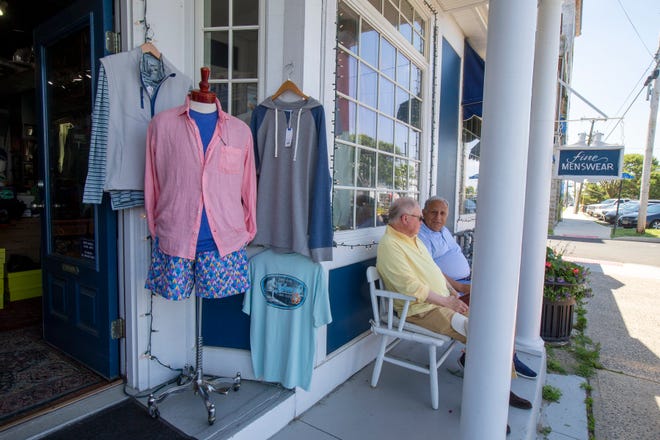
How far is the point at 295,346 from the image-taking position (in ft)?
6.49

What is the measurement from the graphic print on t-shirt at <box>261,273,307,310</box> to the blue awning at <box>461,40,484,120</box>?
3589mm

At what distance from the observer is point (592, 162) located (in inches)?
151

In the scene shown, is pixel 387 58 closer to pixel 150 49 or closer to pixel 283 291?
pixel 150 49

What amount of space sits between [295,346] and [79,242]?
139cm

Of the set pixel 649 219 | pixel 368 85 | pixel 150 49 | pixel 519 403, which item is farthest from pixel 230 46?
pixel 649 219

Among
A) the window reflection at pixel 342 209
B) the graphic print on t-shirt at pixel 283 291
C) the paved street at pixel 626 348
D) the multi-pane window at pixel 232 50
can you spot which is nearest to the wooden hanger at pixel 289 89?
the multi-pane window at pixel 232 50

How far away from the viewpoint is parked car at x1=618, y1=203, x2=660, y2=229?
641 inches

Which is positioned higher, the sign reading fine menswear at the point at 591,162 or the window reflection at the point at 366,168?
the sign reading fine menswear at the point at 591,162

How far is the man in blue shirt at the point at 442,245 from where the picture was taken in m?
2.94

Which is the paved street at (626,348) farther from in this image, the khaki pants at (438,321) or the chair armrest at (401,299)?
the chair armrest at (401,299)

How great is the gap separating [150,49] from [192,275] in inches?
43.2

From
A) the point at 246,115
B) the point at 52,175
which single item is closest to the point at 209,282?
the point at 246,115

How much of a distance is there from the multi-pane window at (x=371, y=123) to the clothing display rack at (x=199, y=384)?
1074 mm

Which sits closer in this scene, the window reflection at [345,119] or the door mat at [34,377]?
the door mat at [34,377]
